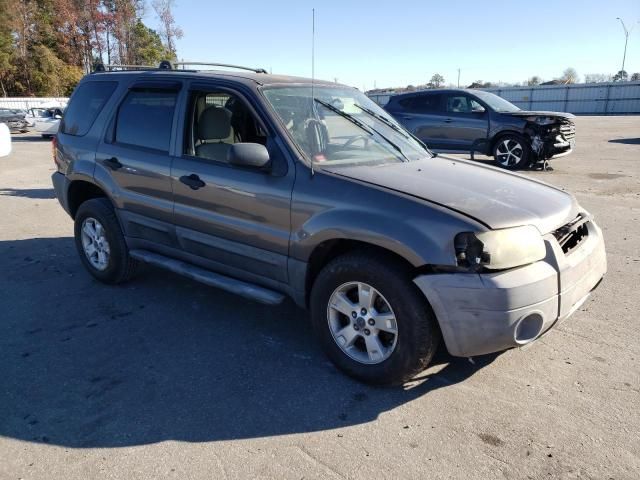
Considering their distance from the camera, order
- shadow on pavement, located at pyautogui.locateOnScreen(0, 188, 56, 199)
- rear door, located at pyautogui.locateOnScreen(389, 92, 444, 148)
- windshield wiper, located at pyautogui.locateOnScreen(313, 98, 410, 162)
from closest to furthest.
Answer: windshield wiper, located at pyautogui.locateOnScreen(313, 98, 410, 162) < shadow on pavement, located at pyautogui.locateOnScreen(0, 188, 56, 199) < rear door, located at pyautogui.locateOnScreen(389, 92, 444, 148)

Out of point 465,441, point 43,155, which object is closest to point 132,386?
point 465,441

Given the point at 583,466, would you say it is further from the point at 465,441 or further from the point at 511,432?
Result: the point at 465,441

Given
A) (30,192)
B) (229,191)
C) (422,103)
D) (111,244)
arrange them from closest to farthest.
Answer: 1. (229,191)
2. (111,244)
3. (30,192)
4. (422,103)

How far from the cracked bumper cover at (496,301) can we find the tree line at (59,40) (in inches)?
1703

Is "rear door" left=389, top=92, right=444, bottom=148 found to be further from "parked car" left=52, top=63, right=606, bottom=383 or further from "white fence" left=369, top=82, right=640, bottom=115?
"white fence" left=369, top=82, right=640, bottom=115

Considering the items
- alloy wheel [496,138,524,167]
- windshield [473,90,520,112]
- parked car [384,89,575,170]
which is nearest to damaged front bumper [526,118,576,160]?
parked car [384,89,575,170]

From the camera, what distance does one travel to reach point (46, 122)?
77.3 feet

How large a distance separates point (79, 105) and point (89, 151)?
64cm

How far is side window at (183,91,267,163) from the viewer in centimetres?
404

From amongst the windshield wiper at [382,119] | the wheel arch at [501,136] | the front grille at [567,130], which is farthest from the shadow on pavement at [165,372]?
the front grille at [567,130]

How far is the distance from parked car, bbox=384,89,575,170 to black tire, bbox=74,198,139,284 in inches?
360

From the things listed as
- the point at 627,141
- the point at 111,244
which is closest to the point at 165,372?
the point at 111,244

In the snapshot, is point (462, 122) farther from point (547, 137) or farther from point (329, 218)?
point (329, 218)

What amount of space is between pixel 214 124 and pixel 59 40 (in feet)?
160
